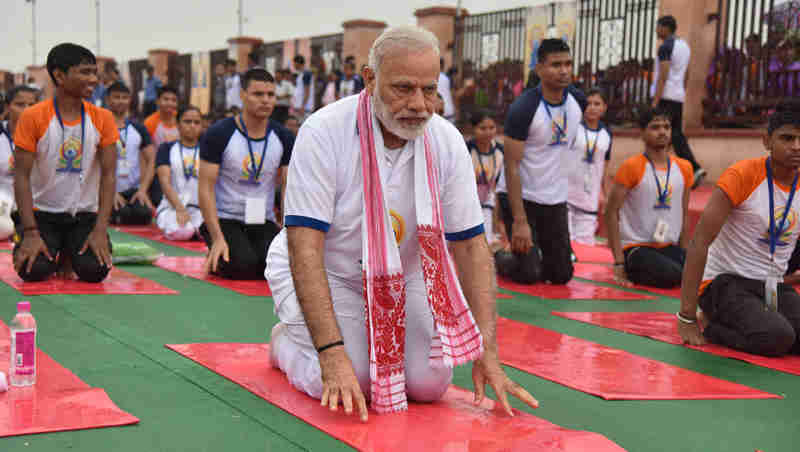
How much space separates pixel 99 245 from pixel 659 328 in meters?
3.34

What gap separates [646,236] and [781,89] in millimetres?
5618

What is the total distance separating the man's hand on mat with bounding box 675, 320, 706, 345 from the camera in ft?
14.6

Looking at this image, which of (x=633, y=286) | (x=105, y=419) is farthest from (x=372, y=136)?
(x=633, y=286)

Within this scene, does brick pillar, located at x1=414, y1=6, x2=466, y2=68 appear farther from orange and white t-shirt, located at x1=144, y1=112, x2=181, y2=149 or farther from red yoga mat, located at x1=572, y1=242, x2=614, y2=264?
red yoga mat, located at x1=572, y1=242, x2=614, y2=264

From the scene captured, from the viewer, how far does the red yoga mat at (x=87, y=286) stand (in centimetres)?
512

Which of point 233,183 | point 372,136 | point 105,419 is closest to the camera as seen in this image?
point 105,419

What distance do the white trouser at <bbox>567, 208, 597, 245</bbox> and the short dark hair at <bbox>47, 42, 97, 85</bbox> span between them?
5.05 meters

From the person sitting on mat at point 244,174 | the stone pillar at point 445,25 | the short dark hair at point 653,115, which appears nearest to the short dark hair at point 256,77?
the person sitting on mat at point 244,174

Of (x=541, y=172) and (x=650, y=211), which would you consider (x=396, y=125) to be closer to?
(x=541, y=172)

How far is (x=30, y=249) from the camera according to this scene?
516 cm

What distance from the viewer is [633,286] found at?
21.7 feet

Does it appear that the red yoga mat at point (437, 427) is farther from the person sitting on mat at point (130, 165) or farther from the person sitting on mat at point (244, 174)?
the person sitting on mat at point (130, 165)

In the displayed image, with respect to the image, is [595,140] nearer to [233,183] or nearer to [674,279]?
[674,279]

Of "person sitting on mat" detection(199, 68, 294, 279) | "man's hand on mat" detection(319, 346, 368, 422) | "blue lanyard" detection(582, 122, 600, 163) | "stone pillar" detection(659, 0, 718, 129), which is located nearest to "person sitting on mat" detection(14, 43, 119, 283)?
"person sitting on mat" detection(199, 68, 294, 279)
